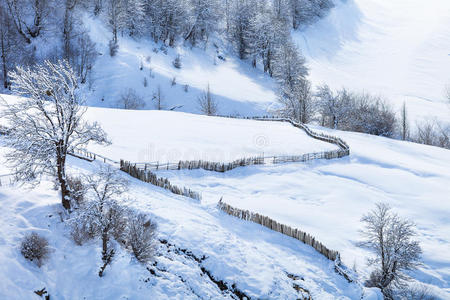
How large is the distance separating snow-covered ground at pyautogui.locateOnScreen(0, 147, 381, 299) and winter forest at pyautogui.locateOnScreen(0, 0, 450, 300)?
6cm

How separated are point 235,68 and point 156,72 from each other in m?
17.3

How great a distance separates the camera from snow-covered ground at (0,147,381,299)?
40.2 feet

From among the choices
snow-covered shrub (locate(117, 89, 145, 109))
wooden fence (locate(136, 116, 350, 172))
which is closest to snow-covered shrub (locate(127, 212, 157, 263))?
wooden fence (locate(136, 116, 350, 172))

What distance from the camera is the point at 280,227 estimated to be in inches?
720

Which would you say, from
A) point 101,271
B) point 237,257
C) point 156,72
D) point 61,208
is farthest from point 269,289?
point 156,72

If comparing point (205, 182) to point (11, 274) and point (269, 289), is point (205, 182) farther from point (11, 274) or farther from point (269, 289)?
point (11, 274)

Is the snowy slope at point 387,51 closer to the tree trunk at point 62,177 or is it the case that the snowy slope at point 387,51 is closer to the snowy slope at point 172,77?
the snowy slope at point 172,77

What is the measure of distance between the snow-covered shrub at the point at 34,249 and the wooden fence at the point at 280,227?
959 centimetres

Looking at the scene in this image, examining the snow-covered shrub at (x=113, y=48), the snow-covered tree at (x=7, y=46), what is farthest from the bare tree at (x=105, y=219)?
the snow-covered shrub at (x=113, y=48)

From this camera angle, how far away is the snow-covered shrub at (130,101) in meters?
45.0

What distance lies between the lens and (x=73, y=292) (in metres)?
12.1

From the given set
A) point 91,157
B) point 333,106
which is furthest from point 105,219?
point 333,106

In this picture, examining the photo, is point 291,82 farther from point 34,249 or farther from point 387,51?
point 34,249

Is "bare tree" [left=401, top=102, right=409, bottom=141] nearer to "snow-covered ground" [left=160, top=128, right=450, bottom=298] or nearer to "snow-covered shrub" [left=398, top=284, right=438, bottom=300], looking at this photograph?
"snow-covered ground" [left=160, top=128, right=450, bottom=298]
